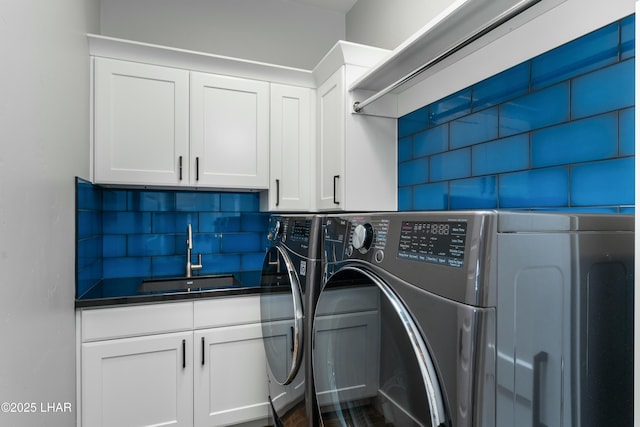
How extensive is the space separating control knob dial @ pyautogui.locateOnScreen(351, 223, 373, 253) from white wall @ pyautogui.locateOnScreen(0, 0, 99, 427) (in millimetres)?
832

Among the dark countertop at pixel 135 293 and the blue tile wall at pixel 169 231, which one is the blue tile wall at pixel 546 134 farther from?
the blue tile wall at pixel 169 231

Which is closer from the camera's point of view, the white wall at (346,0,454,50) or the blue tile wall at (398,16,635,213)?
the blue tile wall at (398,16,635,213)

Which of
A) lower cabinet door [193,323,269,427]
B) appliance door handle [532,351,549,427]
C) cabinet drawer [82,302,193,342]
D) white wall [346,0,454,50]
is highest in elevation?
white wall [346,0,454,50]

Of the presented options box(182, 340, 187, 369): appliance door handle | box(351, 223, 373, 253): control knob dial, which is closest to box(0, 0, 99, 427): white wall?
box(182, 340, 187, 369): appliance door handle

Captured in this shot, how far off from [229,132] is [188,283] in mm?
944

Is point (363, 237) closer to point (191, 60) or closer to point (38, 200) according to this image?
point (38, 200)

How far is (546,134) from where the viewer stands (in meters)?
1.25

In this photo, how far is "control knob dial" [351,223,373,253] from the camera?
91 cm

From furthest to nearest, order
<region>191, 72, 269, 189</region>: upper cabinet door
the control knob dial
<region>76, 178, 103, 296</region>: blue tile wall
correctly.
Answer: <region>191, 72, 269, 189</region>: upper cabinet door < <region>76, 178, 103, 296</region>: blue tile wall < the control knob dial

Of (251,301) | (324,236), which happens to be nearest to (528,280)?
(324,236)

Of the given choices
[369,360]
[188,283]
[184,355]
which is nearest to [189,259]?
[188,283]

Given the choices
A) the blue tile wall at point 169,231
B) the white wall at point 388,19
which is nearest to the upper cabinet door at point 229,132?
the blue tile wall at point 169,231

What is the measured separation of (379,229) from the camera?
0.88 m

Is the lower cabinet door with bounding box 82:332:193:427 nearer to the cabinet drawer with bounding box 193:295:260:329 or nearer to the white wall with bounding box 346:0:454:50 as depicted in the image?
the cabinet drawer with bounding box 193:295:260:329
